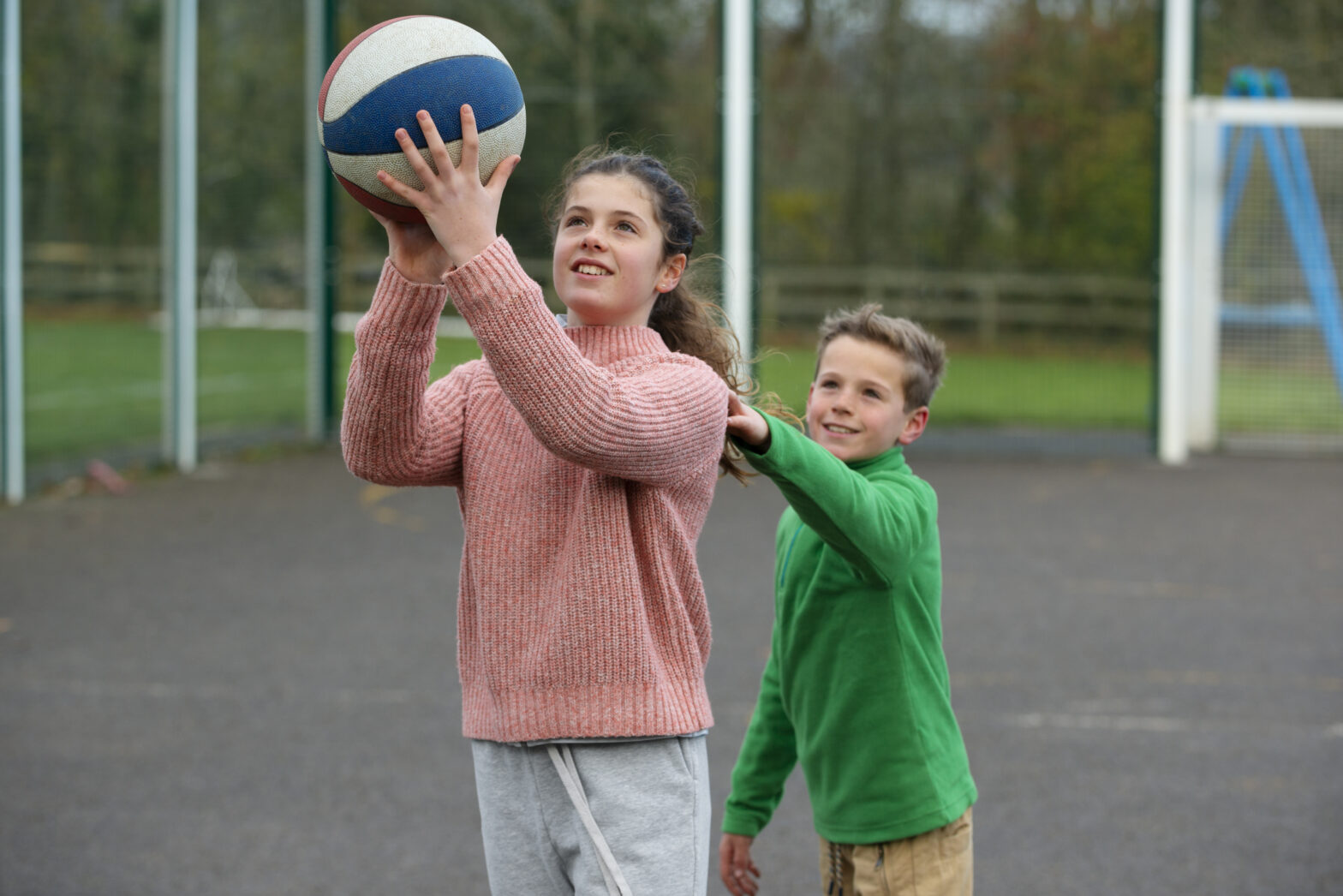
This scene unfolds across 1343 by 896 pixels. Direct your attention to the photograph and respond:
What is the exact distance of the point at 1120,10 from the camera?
15156 mm

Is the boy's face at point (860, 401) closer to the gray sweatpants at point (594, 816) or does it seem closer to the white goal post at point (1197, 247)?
the gray sweatpants at point (594, 816)

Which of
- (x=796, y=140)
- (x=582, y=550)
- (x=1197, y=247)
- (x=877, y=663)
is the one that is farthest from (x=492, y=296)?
(x=796, y=140)

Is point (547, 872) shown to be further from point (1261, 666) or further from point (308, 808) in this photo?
point (1261, 666)

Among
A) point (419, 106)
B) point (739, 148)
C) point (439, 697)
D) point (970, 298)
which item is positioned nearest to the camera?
point (419, 106)

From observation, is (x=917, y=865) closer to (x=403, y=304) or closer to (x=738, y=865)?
(x=738, y=865)

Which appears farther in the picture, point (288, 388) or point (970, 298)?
point (970, 298)

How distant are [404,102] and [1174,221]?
11114mm

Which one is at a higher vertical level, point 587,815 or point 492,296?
point 492,296

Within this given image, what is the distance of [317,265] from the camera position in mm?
12812

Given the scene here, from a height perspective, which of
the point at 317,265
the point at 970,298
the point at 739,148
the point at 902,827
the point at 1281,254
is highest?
the point at 739,148

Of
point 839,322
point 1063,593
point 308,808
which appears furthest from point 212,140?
point 839,322

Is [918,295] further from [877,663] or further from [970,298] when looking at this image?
[877,663]

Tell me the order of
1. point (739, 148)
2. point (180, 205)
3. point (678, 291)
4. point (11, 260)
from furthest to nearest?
point (739, 148), point (180, 205), point (11, 260), point (678, 291)

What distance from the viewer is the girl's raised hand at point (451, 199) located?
1813 millimetres
